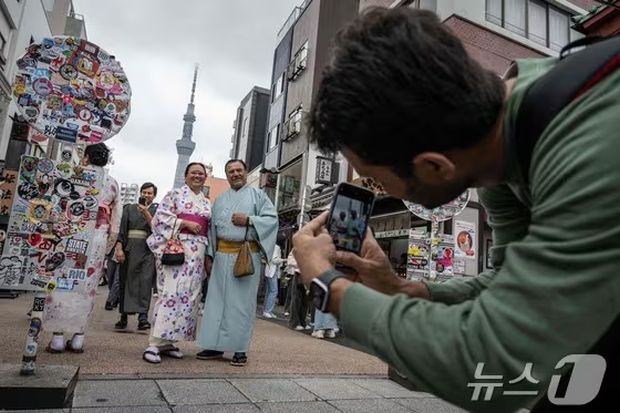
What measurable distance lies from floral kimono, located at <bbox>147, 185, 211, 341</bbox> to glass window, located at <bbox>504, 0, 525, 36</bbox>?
963cm

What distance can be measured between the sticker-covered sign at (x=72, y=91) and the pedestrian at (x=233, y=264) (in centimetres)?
140

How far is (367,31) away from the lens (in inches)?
31.6

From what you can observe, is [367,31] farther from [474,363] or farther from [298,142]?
[298,142]

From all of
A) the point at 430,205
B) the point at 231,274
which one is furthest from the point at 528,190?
the point at 231,274

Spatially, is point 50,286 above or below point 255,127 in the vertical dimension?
below

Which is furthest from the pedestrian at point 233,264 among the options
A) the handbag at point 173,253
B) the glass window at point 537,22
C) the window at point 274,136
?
the window at point 274,136

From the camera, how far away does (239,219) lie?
4.01 metres

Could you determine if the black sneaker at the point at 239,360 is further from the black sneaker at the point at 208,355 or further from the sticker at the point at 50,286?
the sticker at the point at 50,286

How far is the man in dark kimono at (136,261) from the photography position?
5.23m

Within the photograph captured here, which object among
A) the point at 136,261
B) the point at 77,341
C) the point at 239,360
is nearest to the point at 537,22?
the point at 136,261

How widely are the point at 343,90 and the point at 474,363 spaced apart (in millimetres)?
492

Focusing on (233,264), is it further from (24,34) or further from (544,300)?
(24,34)

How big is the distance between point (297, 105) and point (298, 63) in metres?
1.74

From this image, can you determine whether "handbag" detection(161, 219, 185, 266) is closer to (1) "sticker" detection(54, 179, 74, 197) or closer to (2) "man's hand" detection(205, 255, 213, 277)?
(2) "man's hand" detection(205, 255, 213, 277)
